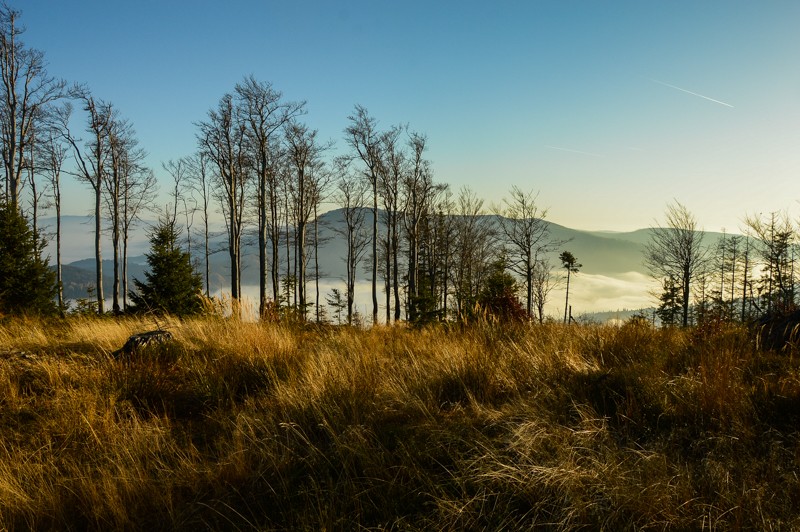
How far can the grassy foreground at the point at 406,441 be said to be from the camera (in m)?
2.11

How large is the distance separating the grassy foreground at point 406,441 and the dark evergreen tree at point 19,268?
12.8m

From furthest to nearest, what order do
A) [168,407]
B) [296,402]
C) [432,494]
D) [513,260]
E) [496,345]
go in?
[513,260]
[496,345]
[168,407]
[296,402]
[432,494]

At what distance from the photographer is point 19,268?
14906 mm

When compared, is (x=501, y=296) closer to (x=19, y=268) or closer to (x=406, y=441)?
(x=406, y=441)

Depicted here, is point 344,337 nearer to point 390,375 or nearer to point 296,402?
point 390,375

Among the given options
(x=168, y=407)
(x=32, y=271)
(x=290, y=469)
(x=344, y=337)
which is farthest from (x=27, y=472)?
(x=32, y=271)

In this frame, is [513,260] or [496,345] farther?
[513,260]

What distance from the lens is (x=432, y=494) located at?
2.20 m

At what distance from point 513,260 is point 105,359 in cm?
3231

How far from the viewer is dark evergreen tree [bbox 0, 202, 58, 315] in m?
14.4

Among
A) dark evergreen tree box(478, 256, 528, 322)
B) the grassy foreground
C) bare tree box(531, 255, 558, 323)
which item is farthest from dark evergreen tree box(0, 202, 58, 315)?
bare tree box(531, 255, 558, 323)

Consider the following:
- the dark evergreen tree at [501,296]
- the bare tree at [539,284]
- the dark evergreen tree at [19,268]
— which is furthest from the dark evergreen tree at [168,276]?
the bare tree at [539,284]

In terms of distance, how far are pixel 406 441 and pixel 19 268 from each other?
60.4 feet

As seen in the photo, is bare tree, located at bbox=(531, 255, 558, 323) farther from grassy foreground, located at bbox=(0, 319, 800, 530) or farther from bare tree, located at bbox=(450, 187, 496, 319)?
grassy foreground, located at bbox=(0, 319, 800, 530)
